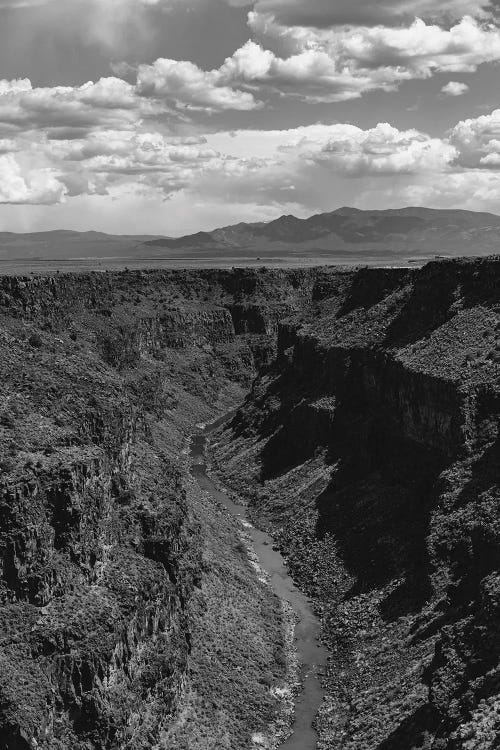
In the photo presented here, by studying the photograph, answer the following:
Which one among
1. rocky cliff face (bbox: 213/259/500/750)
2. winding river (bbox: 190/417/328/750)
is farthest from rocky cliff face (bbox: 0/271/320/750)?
rocky cliff face (bbox: 213/259/500/750)

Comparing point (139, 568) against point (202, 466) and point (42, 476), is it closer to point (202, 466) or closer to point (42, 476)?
point (42, 476)

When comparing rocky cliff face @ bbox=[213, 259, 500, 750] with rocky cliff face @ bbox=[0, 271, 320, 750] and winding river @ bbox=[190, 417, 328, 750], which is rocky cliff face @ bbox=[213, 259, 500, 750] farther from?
rocky cliff face @ bbox=[0, 271, 320, 750]

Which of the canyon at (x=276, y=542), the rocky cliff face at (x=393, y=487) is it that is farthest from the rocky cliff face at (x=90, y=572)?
the rocky cliff face at (x=393, y=487)

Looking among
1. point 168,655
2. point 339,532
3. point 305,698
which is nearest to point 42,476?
point 168,655

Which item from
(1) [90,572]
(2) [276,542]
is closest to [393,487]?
(2) [276,542]

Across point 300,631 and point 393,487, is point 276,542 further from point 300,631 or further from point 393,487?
point 300,631
